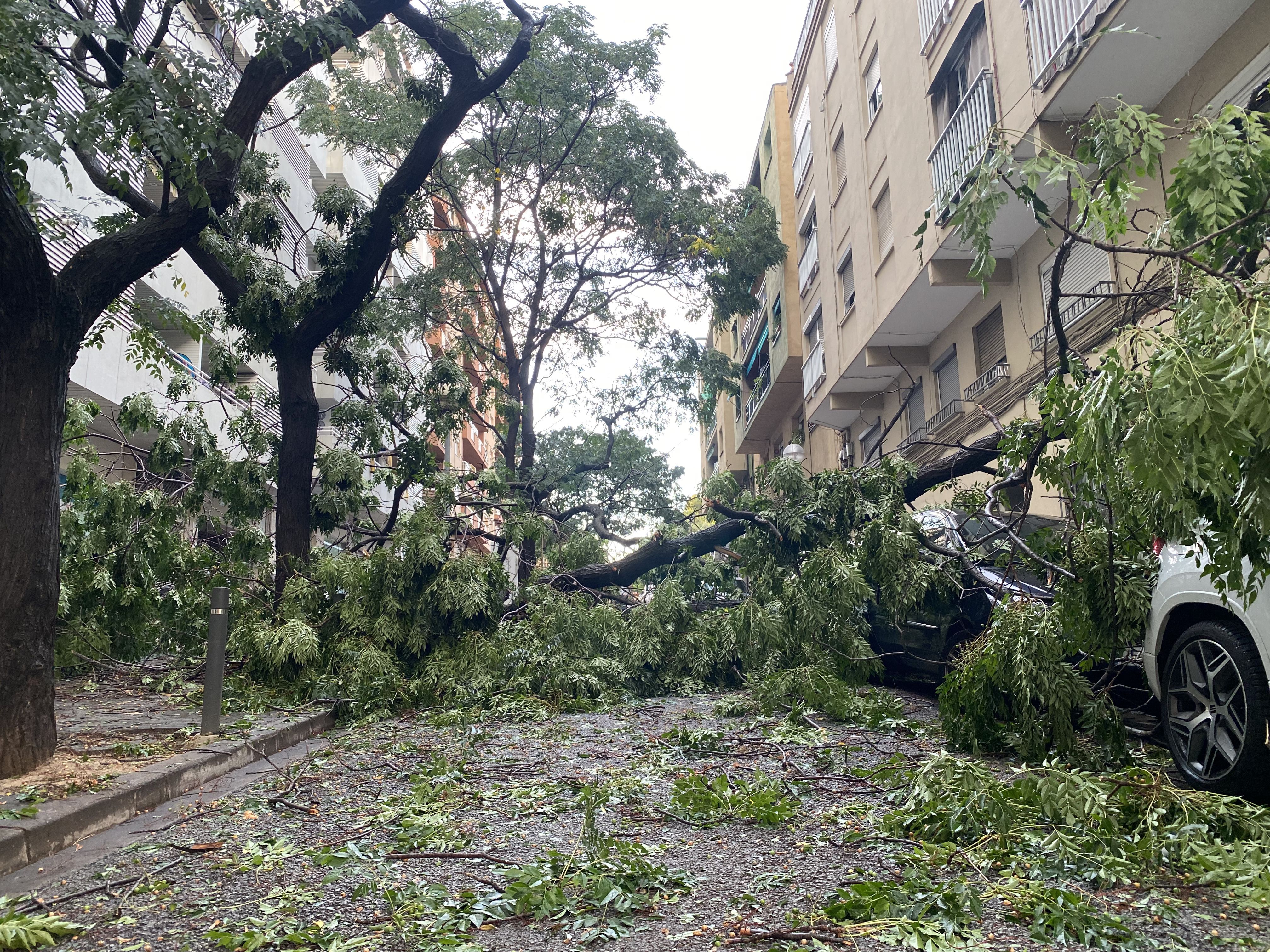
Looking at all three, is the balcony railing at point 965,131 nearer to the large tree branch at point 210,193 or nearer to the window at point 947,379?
the window at point 947,379

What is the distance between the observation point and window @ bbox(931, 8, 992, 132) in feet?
45.8

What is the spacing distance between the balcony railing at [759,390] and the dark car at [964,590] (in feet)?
69.4

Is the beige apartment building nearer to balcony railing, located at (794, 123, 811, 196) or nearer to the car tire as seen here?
balcony railing, located at (794, 123, 811, 196)

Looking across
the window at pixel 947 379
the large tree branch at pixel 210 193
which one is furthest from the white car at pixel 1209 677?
the window at pixel 947 379

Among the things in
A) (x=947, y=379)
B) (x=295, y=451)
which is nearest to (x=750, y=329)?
(x=947, y=379)

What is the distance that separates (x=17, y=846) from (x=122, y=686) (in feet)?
19.6

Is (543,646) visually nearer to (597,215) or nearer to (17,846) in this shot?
(17,846)

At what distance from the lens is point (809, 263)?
84.4 ft

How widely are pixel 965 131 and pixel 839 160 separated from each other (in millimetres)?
9532

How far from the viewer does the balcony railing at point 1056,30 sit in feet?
32.6

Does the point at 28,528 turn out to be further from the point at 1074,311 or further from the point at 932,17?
the point at 932,17

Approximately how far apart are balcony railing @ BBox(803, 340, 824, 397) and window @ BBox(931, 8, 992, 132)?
784cm

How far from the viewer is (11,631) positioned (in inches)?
201

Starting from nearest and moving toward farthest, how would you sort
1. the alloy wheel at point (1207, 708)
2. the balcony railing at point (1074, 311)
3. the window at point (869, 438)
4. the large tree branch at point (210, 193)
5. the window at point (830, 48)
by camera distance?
the alloy wheel at point (1207, 708) → the large tree branch at point (210, 193) → the balcony railing at point (1074, 311) → the window at point (869, 438) → the window at point (830, 48)
